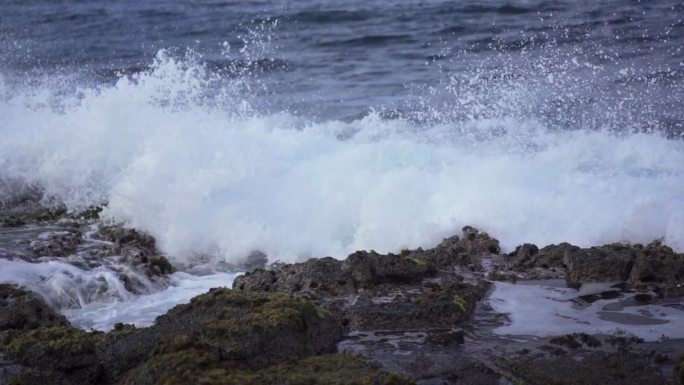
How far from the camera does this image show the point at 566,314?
575cm

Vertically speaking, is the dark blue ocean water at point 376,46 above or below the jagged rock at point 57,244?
above

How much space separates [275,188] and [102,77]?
6.71 m

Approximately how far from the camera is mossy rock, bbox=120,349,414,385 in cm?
411

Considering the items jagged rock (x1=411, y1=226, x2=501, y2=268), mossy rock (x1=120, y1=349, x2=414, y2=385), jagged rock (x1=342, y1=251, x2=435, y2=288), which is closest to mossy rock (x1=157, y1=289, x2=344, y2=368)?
mossy rock (x1=120, y1=349, x2=414, y2=385)

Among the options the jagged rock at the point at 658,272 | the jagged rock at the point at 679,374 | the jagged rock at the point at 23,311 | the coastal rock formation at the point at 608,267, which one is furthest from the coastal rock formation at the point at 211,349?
the jagged rock at the point at 658,272

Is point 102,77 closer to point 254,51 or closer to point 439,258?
point 254,51

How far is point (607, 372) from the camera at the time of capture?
4.66 metres

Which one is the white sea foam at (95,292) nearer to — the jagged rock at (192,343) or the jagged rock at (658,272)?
the jagged rock at (192,343)

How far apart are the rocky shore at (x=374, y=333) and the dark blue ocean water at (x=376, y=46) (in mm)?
4870

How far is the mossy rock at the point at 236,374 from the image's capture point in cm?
411

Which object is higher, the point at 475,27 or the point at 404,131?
the point at 475,27

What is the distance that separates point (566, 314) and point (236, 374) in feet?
8.08

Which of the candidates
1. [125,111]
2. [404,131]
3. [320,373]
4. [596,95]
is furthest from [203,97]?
[320,373]

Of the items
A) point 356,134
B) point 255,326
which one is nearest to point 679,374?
point 255,326
